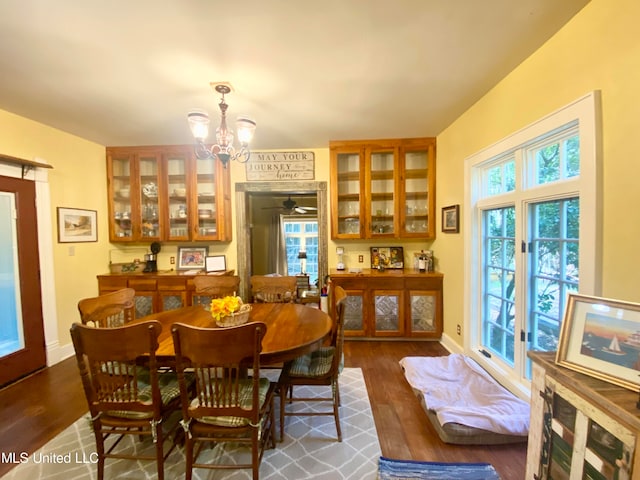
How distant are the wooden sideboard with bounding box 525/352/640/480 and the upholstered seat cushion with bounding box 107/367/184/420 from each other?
1911 mm

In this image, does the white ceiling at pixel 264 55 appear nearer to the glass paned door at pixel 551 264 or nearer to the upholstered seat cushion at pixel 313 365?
the glass paned door at pixel 551 264

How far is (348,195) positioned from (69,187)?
3375 mm

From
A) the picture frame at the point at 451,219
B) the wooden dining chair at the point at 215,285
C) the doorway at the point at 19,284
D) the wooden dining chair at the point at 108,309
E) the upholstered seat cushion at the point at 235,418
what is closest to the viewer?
the upholstered seat cushion at the point at 235,418

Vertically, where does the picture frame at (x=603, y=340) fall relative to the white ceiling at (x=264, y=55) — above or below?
below

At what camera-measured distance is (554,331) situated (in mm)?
→ 1987

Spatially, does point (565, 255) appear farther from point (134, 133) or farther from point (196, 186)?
point (134, 133)

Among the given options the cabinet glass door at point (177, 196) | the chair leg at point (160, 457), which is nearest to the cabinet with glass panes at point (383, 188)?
the cabinet glass door at point (177, 196)

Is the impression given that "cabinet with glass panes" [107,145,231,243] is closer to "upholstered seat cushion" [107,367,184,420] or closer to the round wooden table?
the round wooden table

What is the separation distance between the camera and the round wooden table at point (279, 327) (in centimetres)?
160

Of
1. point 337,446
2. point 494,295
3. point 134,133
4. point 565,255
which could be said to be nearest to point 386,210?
point 494,295

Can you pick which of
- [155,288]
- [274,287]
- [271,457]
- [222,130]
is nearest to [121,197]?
[155,288]

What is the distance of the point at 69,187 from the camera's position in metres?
3.26

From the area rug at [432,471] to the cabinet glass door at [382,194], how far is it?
2.48 meters

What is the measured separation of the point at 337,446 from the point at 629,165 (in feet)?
7.41
